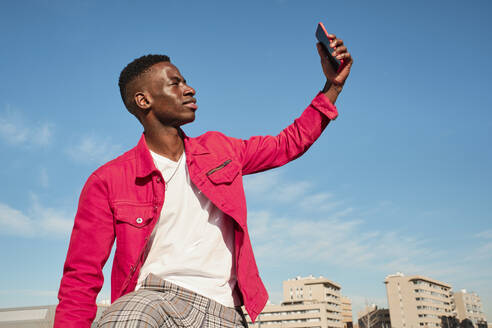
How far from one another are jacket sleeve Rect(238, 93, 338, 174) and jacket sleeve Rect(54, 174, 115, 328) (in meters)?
1.00

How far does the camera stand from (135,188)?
8.51ft

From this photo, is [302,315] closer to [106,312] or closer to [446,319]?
[446,319]

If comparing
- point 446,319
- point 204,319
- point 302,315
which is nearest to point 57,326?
point 204,319

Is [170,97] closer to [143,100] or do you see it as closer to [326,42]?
[143,100]

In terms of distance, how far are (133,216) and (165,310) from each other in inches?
24.8

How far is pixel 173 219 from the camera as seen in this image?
8.17 ft

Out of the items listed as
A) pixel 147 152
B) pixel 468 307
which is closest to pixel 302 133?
pixel 147 152

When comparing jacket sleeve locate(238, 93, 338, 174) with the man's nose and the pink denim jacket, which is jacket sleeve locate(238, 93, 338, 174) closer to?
the pink denim jacket

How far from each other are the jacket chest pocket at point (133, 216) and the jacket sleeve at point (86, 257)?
0.06m

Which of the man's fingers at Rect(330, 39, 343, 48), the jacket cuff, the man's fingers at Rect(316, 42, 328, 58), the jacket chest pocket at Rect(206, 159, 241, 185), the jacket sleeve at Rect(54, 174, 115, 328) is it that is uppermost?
the man's fingers at Rect(316, 42, 328, 58)

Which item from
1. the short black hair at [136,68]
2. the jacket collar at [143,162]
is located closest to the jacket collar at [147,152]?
the jacket collar at [143,162]

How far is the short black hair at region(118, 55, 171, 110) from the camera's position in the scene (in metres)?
3.06

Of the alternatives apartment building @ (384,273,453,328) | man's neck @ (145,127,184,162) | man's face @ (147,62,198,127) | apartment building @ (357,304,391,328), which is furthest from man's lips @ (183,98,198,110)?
apartment building @ (357,304,391,328)

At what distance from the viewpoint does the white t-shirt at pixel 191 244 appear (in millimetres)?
2312
